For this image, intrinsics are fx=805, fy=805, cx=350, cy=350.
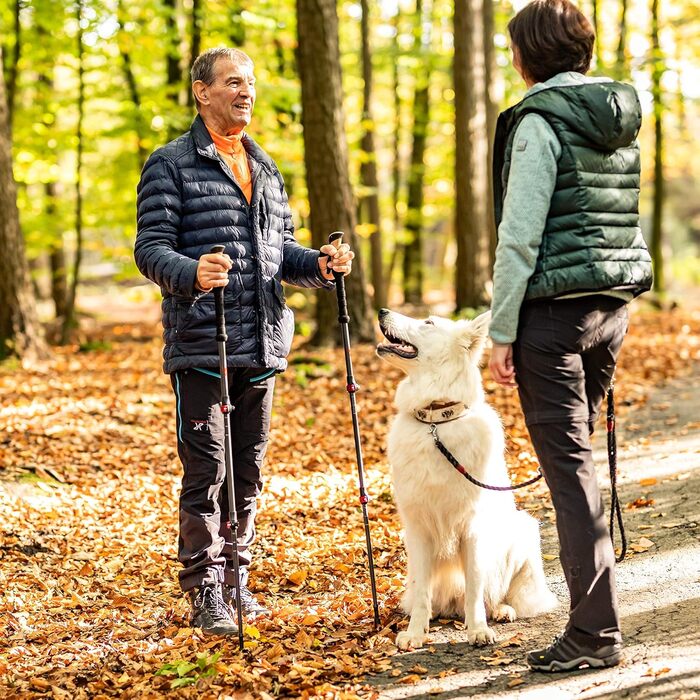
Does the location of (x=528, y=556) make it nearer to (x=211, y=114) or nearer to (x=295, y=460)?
(x=211, y=114)

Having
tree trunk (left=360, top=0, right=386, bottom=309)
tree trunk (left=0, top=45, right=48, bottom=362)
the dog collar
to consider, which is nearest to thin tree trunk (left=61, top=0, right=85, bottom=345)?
tree trunk (left=0, top=45, right=48, bottom=362)

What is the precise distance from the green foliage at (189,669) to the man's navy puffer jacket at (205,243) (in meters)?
1.38

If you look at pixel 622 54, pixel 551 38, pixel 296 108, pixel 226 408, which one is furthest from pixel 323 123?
pixel 622 54

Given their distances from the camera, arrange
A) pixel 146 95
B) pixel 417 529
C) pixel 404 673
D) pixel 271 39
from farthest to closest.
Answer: pixel 271 39 < pixel 146 95 < pixel 417 529 < pixel 404 673

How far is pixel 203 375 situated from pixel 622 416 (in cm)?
586

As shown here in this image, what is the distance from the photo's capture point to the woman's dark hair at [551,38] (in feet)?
10.4

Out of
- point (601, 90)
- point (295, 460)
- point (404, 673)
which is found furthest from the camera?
point (295, 460)

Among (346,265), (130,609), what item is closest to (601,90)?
(346,265)

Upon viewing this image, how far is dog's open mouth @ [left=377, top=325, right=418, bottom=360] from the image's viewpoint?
13.1 feet

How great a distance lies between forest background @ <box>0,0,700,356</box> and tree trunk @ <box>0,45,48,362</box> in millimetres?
Answer: 22

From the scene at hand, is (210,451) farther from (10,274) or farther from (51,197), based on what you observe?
(51,197)

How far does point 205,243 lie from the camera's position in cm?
405

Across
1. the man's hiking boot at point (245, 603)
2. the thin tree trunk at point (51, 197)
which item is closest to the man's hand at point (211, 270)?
the man's hiking boot at point (245, 603)

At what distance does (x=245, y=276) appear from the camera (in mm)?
4105
